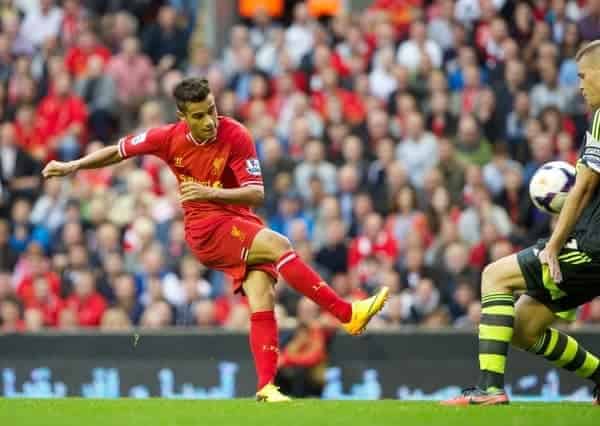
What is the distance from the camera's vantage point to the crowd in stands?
14.9 metres

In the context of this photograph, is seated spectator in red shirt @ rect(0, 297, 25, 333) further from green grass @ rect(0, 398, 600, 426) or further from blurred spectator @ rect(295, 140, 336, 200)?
green grass @ rect(0, 398, 600, 426)

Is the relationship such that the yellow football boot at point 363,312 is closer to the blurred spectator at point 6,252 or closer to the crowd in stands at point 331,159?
the crowd in stands at point 331,159

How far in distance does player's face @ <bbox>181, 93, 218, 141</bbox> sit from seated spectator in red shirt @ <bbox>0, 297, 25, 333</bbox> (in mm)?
6716

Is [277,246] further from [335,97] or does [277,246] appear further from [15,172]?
[15,172]

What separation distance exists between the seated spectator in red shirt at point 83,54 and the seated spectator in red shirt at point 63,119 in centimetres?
47

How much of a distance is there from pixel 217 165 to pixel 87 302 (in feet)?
20.7

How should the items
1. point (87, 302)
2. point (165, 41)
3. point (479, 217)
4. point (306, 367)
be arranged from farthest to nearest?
point (165, 41) < point (87, 302) < point (479, 217) < point (306, 367)

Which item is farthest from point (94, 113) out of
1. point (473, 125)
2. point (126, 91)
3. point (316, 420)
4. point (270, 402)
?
point (316, 420)

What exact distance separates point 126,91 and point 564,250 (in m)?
10.5

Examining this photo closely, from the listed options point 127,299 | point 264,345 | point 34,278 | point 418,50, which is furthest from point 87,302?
point 264,345

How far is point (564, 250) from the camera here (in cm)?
884

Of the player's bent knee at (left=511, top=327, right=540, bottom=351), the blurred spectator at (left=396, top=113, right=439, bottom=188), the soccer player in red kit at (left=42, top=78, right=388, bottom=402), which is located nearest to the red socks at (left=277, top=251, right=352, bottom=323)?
the soccer player in red kit at (left=42, top=78, right=388, bottom=402)

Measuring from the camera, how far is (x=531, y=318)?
9.29 m

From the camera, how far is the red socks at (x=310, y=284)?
Result: 961 centimetres
